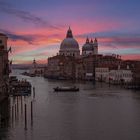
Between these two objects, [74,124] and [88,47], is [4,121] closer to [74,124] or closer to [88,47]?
[74,124]

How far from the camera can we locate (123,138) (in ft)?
48.2

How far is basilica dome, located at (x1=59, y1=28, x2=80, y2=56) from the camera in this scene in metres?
95.2

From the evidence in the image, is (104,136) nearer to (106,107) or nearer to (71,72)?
(106,107)

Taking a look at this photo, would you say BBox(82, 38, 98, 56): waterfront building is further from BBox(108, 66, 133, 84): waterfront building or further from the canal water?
the canal water

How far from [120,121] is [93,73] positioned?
51.9m

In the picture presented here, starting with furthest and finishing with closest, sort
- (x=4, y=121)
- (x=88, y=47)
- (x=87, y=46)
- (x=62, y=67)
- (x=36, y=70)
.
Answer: (x=36, y=70)
(x=87, y=46)
(x=88, y=47)
(x=62, y=67)
(x=4, y=121)

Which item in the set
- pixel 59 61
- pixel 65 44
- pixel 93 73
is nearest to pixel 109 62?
pixel 93 73

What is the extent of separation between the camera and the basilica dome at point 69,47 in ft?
312

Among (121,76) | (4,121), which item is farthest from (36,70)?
(4,121)

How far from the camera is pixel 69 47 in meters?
95.2

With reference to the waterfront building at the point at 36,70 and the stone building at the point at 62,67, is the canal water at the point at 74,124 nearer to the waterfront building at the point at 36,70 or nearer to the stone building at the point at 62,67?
the stone building at the point at 62,67

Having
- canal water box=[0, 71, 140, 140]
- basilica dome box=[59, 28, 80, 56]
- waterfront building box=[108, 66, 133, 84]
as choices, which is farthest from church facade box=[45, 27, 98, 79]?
canal water box=[0, 71, 140, 140]

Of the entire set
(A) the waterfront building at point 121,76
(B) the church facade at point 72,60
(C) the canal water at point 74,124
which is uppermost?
(B) the church facade at point 72,60

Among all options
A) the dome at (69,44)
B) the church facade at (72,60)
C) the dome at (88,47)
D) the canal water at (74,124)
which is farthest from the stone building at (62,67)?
the canal water at (74,124)
